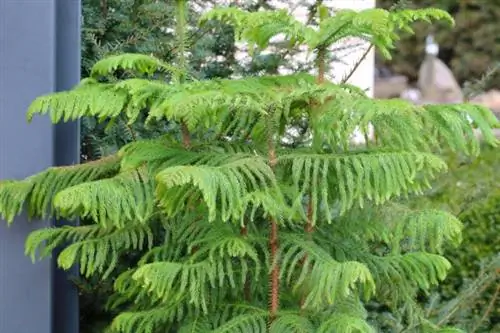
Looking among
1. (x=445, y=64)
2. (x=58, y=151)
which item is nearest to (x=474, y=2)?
(x=445, y=64)

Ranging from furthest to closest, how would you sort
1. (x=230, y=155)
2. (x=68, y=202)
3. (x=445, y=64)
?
(x=445, y=64) < (x=230, y=155) < (x=68, y=202)

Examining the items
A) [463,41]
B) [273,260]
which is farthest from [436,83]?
[273,260]

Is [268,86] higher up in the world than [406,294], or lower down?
higher up

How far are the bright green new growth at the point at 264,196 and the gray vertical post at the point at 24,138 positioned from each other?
219mm

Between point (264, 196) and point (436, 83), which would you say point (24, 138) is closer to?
point (264, 196)

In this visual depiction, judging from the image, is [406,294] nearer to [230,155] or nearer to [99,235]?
[230,155]

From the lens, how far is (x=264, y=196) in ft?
6.13

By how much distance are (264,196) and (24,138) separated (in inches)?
35.0

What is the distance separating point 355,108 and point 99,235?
73 centimetres

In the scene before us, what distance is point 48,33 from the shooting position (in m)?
2.48

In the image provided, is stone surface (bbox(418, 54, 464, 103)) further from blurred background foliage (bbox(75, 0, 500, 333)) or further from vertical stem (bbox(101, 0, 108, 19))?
vertical stem (bbox(101, 0, 108, 19))

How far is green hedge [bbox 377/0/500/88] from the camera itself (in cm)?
1426

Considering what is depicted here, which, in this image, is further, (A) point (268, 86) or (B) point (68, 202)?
(A) point (268, 86)

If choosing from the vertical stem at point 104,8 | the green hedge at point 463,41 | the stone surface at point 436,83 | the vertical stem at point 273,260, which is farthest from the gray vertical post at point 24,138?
the stone surface at point 436,83
